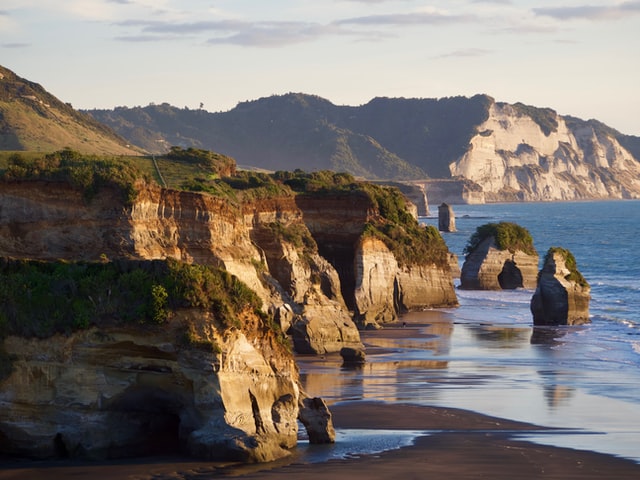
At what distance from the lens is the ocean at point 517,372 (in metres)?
27.9

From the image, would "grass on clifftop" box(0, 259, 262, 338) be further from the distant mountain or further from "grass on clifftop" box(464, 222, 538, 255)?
the distant mountain

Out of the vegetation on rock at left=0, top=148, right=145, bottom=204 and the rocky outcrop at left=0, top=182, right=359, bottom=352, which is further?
the vegetation on rock at left=0, top=148, right=145, bottom=204

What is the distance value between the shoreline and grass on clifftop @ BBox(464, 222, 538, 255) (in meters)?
44.3

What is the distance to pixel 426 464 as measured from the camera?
22.5 meters

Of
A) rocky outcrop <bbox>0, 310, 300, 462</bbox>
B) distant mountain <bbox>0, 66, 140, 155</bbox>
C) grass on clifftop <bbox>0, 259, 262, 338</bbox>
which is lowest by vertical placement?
rocky outcrop <bbox>0, 310, 300, 462</bbox>

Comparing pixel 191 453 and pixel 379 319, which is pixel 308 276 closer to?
pixel 379 319

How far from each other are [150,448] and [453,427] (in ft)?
24.4

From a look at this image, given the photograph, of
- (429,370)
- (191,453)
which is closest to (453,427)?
(191,453)

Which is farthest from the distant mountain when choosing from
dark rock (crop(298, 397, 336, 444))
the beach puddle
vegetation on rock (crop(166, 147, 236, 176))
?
dark rock (crop(298, 397, 336, 444))

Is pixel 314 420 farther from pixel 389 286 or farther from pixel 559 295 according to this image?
pixel 389 286

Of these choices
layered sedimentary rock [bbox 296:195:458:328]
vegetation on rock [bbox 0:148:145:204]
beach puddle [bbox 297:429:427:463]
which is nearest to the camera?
beach puddle [bbox 297:429:427:463]

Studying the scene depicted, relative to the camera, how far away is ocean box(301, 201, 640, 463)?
2792cm

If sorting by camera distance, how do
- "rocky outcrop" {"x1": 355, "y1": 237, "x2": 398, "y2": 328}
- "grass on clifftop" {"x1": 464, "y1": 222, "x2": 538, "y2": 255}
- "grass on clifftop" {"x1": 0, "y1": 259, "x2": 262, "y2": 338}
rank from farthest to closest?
"grass on clifftop" {"x1": 464, "y1": 222, "x2": 538, "y2": 255} → "rocky outcrop" {"x1": 355, "y1": 237, "x2": 398, "y2": 328} → "grass on clifftop" {"x1": 0, "y1": 259, "x2": 262, "y2": 338}

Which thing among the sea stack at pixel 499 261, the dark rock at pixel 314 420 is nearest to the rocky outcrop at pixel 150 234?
the dark rock at pixel 314 420
